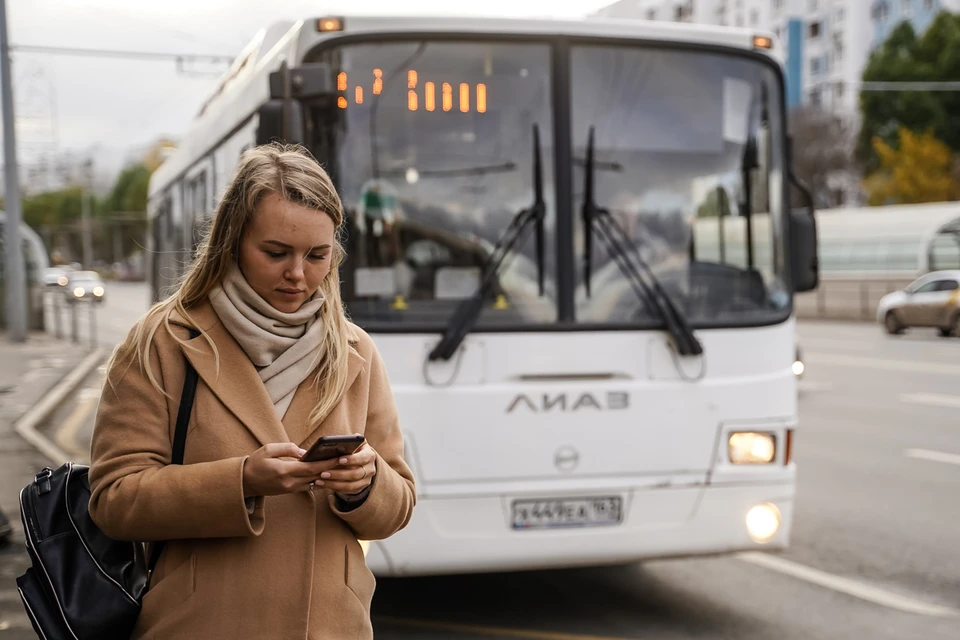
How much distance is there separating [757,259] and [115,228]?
14491cm

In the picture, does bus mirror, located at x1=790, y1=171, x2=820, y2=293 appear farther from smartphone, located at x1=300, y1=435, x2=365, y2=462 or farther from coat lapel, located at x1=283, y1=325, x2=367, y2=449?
smartphone, located at x1=300, y1=435, x2=365, y2=462

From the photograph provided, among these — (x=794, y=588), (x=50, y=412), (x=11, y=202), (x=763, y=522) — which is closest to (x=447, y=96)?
(x=763, y=522)

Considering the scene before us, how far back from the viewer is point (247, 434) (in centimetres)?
227

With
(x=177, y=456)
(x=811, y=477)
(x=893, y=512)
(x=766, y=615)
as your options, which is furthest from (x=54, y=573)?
(x=811, y=477)

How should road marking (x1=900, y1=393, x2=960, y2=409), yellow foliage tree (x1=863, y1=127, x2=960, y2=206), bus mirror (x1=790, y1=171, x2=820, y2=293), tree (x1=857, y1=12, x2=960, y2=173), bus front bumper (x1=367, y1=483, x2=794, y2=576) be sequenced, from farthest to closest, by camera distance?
tree (x1=857, y1=12, x2=960, y2=173)
yellow foliage tree (x1=863, y1=127, x2=960, y2=206)
road marking (x1=900, y1=393, x2=960, y2=409)
bus mirror (x1=790, y1=171, x2=820, y2=293)
bus front bumper (x1=367, y1=483, x2=794, y2=576)

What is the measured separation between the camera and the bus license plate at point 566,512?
210 inches

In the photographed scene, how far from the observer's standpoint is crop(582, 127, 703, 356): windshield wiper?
5535mm

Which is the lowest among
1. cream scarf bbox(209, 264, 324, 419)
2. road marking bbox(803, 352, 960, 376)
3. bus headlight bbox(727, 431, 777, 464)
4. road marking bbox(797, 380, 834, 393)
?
road marking bbox(803, 352, 960, 376)

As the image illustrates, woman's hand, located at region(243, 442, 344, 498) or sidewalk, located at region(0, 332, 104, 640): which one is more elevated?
woman's hand, located at region(243, 442, 344, 498)

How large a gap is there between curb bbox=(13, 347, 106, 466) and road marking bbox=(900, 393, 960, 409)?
970cm

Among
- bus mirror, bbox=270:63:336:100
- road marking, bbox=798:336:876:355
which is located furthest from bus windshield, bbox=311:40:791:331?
road marking, bbox=798:336:876:355

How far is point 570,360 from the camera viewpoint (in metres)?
5.43

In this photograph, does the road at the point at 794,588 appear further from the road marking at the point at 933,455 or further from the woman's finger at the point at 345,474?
the woman's finger at the point at 345,474

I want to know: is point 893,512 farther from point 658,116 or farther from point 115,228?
point 115,228
